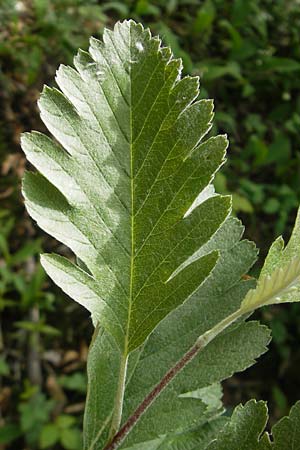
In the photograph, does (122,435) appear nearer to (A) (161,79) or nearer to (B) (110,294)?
(B) (110,294)

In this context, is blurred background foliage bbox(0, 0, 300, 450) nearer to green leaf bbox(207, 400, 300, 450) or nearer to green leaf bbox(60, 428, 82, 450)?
green leaf bbox(60, 428, 82, 450)

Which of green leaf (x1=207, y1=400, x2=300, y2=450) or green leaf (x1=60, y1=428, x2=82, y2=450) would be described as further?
green leaf (x1=60, y1=428, x2=82, y2=450)

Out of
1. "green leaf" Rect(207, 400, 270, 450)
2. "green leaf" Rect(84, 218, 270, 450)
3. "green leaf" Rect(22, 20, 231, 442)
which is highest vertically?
"green leaf" Rect(22, 20, 231, 442)

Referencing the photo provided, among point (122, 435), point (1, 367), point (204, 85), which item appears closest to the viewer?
point (122, 435)

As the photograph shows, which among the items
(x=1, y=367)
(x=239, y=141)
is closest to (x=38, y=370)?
(x=1, y=367)

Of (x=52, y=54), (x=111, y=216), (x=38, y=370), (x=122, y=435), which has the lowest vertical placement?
(x=38, y=370)

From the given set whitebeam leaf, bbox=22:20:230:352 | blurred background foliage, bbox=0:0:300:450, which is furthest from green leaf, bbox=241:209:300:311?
blurred background foliage, bbox=0:0:300:450

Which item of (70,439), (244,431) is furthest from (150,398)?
(70,439)
